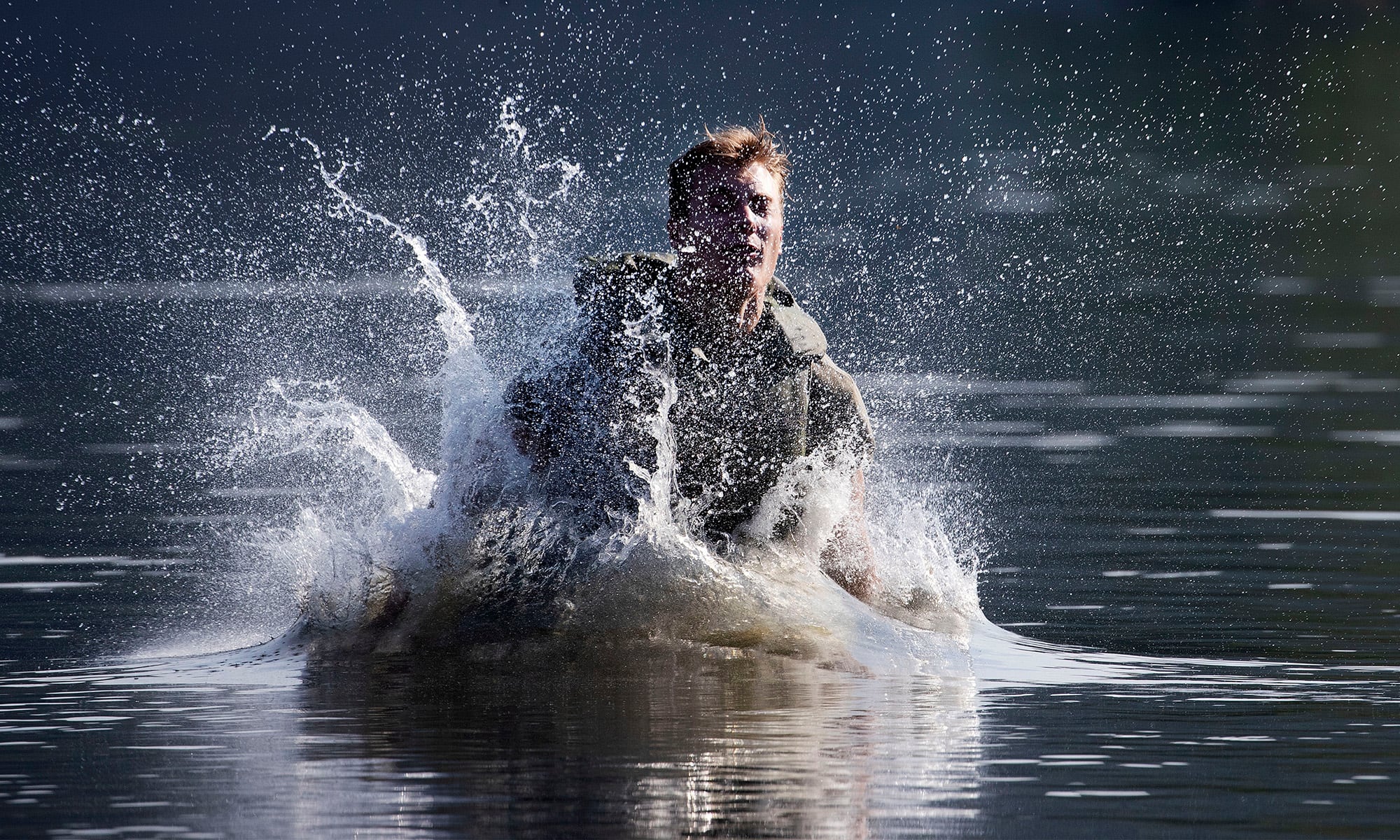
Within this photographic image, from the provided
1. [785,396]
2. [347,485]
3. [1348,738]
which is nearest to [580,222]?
[347,485]

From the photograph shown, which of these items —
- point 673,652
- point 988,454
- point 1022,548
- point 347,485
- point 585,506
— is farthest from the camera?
point 988,454

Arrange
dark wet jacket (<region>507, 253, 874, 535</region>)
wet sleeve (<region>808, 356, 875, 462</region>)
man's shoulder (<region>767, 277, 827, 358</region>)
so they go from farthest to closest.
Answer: wet sleeve (<region>808, 356, 875, 462</region>), man's shoulder (<region>767, 277, 827, 358</region>), dark wet jacket (<region>507, 253, 874, 535</region>)

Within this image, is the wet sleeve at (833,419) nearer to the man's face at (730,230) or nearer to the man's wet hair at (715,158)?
the man's face at (730,230)

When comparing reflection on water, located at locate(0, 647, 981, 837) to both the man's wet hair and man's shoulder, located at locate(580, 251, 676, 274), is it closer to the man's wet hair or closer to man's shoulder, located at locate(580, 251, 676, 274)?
man's shoulder, located at locate(580, 251, 676, 274)

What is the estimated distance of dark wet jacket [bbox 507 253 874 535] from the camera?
665 cm

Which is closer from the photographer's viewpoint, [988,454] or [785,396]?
[785,396]

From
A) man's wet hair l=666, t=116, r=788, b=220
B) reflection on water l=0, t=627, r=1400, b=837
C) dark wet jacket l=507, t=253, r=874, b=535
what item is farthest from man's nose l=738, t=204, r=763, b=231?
reflection on water l=0, t=627, r=1400, b=837

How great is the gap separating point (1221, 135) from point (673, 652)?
96.3 feet

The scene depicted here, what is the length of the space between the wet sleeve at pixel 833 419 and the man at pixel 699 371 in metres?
0.14

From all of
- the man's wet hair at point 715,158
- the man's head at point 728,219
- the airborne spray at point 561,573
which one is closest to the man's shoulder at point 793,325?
the man's head at point 728,219

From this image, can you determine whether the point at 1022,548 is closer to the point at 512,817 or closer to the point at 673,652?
the point at 673,652

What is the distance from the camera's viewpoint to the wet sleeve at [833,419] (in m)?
7.06

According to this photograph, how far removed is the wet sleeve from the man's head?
1.37 feet

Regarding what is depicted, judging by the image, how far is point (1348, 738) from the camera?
4820mm
